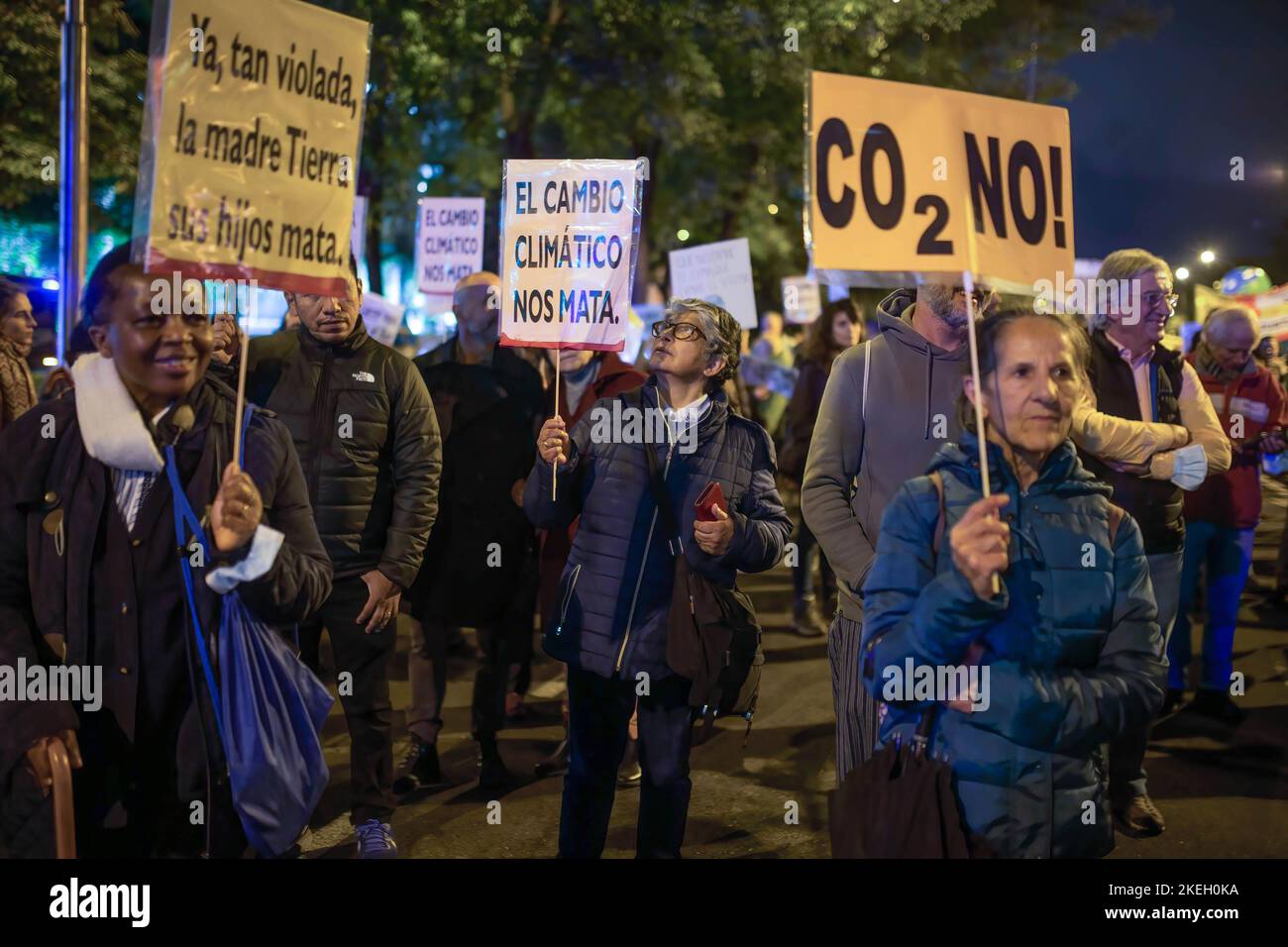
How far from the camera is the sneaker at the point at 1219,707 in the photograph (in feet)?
23.7

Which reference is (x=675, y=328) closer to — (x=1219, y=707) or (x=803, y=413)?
(x=803, y=413)

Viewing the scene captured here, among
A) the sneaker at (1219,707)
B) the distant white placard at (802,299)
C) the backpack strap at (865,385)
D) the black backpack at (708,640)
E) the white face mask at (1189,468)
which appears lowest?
the sneaker at (1219,707)

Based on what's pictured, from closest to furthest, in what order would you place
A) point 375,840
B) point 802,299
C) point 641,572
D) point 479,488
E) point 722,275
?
point 641,572 < point 375,840 < point 479,488 < point 722,275 < point 802,299

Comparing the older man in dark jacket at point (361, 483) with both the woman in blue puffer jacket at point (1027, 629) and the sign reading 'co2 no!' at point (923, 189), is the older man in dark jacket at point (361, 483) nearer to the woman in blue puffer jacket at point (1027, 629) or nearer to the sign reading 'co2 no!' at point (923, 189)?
the sign reading 'co2 no!' at point (923, 189)

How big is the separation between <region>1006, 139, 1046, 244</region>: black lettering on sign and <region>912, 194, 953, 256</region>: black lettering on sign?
0.27 metres

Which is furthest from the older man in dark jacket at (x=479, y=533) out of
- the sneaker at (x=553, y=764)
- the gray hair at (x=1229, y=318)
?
the gray hair at (x=1229, y=318)

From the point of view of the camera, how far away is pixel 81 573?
3.23 meters

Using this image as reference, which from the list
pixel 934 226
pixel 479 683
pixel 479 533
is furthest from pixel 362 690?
pixel 934 226

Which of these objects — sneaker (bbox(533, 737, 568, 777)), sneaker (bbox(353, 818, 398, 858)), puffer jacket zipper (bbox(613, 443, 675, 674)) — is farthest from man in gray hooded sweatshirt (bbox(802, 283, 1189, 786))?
sneaker (bbox(533, 737, 568, 777))

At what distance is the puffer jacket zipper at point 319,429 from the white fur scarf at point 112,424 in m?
1.96

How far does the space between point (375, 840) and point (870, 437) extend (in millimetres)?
2595

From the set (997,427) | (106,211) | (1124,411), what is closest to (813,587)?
(1124,411)

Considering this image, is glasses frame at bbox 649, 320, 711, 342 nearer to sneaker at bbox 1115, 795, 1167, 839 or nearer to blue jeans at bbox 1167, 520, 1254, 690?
sneaker at bbox 1115, 795, 1167, 839
